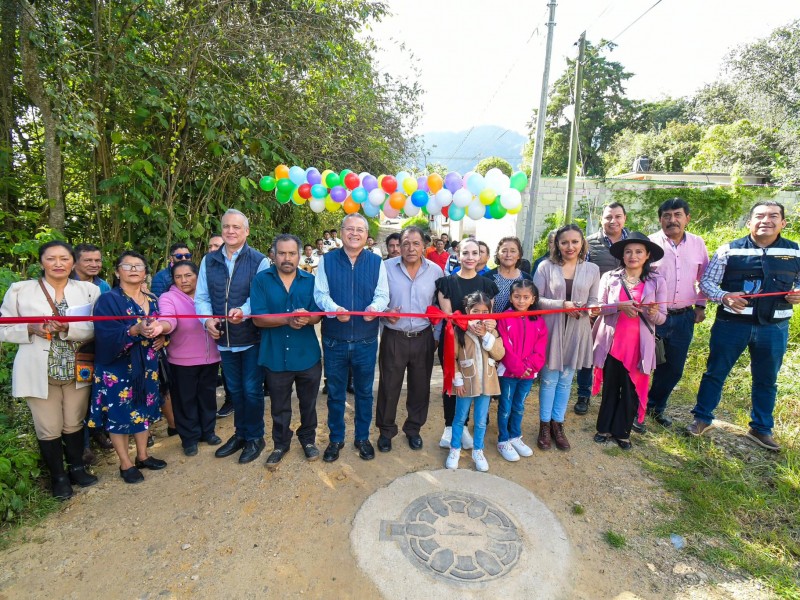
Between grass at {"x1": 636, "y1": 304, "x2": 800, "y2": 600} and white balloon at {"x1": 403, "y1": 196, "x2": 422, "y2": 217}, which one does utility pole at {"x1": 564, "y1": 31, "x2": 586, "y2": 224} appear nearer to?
white balloon at {"x1": 403, "y1": 196, "x2": 422, "y2": 217}

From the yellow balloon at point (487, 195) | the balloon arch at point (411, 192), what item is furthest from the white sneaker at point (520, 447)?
the yellow balloon at point (487, 195)

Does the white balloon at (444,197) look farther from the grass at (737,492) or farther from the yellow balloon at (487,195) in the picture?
the grass at (737,492)

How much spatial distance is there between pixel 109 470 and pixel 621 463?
4.26 m

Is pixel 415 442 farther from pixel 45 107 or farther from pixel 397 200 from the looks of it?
pixel 45 107

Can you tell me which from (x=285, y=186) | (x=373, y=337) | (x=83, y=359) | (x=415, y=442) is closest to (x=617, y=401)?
(x=415, y=442)

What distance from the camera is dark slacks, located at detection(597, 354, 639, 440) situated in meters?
3.54

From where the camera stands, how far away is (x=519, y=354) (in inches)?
130

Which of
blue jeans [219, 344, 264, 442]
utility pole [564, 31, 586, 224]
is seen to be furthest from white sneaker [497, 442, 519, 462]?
utility pole [564, 31, 586, 224]

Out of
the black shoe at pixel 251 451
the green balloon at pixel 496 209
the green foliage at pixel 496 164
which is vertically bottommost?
the black shoe at pixel 251 451

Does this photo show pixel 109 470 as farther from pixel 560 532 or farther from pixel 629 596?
pixel 629 596

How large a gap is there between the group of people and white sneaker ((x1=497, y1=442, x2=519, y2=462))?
17 millimetres

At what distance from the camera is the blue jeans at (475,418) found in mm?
3279

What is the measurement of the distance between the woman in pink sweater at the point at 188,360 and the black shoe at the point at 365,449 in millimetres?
1397

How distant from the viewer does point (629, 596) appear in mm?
2223
